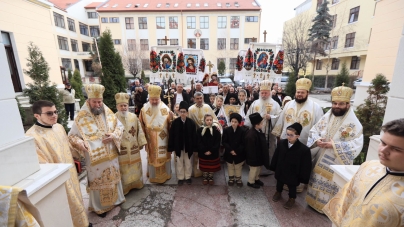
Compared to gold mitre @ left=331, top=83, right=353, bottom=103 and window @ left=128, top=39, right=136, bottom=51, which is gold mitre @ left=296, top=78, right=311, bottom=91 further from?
window @ left=128, top=39, right=136, bottom=51

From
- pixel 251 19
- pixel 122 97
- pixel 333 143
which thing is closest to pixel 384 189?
pixel 333 143

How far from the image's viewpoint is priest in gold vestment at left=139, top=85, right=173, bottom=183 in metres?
3.88

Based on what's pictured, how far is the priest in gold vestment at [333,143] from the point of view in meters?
2.93

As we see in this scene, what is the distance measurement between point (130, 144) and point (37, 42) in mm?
9730

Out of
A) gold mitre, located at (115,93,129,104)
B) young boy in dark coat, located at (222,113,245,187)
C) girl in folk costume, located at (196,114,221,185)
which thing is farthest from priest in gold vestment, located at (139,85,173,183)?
young boy in dark coat, located at (222,113,245,187)

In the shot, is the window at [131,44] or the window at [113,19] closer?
the window at [131,44]

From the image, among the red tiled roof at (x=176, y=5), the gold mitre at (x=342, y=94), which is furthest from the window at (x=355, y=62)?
the gold mitre at (x=342, y=94)

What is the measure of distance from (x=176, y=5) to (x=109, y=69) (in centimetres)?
2706

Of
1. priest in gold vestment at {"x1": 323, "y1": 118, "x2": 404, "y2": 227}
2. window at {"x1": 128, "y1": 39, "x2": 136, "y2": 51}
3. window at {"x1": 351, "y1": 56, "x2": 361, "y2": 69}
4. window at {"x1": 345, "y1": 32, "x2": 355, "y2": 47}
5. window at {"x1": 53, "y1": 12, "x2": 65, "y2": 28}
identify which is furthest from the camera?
window at {"x1": 128, "y1": 39, "x2": 136, "y2": 51}

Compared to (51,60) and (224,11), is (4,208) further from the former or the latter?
(224,11)

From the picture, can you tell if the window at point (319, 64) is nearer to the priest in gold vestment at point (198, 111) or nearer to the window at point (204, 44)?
the window at point (204, 44)

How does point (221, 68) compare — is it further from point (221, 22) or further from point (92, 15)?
point (92, 15)

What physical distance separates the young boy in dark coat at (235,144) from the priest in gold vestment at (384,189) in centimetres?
238

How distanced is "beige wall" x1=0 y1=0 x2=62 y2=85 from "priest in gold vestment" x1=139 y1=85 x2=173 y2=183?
8.84 meters
